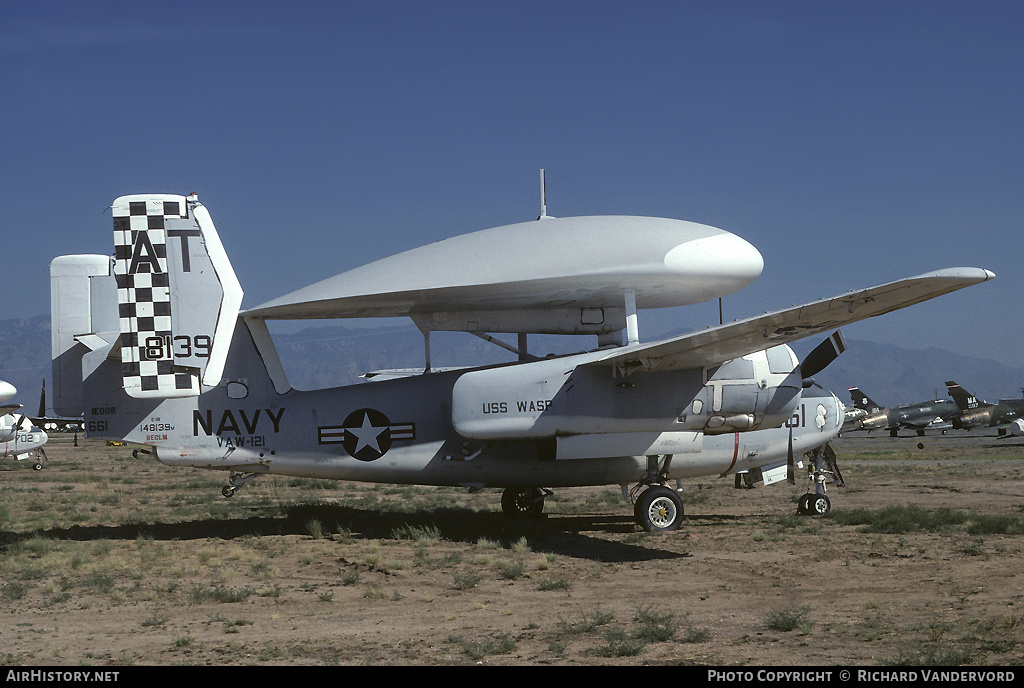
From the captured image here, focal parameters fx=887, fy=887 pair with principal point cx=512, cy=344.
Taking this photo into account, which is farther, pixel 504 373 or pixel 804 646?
pixel 504 373

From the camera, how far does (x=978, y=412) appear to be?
7606 cm

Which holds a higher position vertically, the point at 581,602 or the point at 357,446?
the point at 357,446

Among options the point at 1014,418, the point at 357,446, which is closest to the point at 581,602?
the point at 357,446

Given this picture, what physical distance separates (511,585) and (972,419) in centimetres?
7407

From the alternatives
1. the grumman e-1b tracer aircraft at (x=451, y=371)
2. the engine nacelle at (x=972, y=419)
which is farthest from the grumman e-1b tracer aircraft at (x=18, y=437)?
the engine nacelle at (x=972, y=419)

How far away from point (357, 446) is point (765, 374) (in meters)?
7.69

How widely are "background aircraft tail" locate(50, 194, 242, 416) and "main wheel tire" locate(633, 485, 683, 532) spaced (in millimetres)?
8379

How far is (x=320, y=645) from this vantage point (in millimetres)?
9047

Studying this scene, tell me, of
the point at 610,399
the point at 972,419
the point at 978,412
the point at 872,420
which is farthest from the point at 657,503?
the point at 978,412

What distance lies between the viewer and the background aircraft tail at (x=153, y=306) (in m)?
15.7

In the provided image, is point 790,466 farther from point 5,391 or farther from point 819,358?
point 5,391

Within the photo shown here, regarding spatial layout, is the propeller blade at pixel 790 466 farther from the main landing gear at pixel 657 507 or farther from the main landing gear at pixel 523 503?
the main landing gear at pixel 523 503

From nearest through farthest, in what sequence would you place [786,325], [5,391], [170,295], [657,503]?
[786,325] → [170,295] → [657,503] → [5,391]
